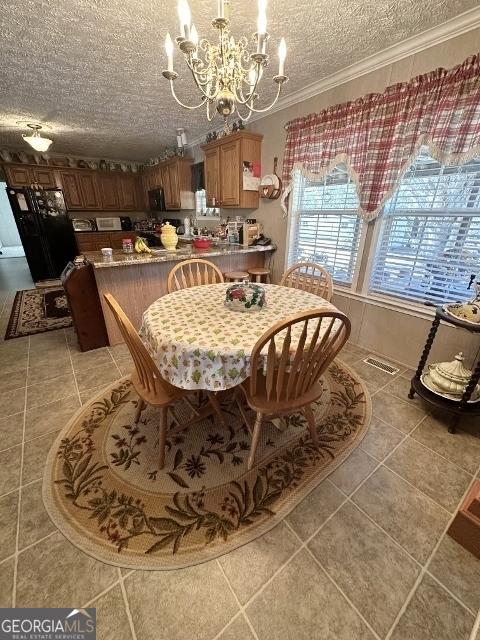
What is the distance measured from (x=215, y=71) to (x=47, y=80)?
7.12 feet

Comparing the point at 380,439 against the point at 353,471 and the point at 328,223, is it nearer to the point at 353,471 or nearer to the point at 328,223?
the point at 353,471

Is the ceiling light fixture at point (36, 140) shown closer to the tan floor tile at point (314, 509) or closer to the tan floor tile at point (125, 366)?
the tan floor tile at point (125, 366)

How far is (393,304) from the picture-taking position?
7.88 ft

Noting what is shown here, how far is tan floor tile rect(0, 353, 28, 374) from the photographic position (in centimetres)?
236

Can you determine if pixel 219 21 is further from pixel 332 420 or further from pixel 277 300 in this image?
pixel 332 420

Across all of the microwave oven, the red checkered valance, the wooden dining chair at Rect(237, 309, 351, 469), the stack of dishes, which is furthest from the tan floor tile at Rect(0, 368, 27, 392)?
the microwave oven

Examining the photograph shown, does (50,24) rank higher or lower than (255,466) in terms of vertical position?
higher

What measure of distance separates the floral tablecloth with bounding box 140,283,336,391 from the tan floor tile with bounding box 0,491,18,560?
36.6 inches

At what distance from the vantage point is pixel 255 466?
4.78 feet

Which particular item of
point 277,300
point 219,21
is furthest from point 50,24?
point 277,300

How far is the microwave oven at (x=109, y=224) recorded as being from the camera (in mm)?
5770

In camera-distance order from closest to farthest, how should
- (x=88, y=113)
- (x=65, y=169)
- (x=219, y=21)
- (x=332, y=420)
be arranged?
1. (x=219, y=21)
2. (x=332, y=420)
3. (x=88, y=113)
4. (x=65, y=169)

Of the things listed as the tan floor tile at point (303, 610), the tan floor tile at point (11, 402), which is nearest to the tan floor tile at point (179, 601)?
the tan floor tile at point (303, 610)

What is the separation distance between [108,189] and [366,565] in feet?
23.4
